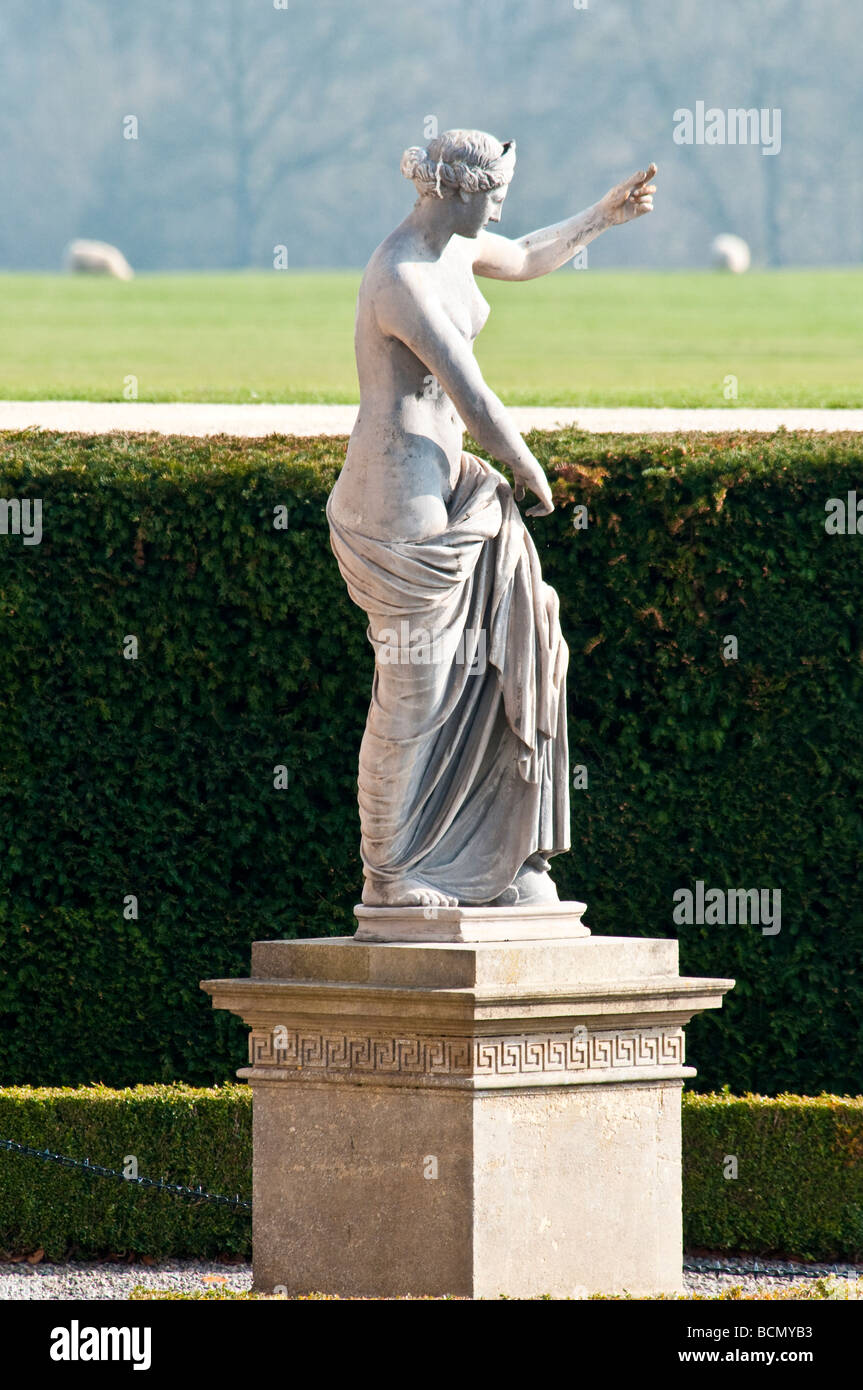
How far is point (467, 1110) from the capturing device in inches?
253

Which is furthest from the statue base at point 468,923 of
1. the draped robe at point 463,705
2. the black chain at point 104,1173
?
the black chain at point 104,1173

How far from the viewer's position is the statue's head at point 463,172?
6.73 m

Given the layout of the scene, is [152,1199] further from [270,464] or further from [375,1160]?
[270,464]

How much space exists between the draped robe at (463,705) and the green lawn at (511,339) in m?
10.1

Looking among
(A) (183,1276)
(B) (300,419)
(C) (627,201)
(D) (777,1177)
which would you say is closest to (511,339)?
(B) (300,419)

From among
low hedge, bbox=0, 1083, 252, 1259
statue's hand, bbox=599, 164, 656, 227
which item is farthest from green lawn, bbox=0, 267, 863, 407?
statue's hand, bbox=599, 164, 656, 227

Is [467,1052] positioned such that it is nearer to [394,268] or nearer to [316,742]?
[394,268]

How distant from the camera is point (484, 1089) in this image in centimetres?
644

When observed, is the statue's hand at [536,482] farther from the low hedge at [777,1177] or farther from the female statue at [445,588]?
the low hedge at [777,1177]

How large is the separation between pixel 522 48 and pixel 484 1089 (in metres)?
69.3

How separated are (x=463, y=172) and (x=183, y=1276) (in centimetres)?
491

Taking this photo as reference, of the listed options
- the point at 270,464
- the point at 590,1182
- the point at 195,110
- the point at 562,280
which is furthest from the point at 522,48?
the point at 590,1182

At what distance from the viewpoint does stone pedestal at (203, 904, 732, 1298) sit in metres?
6.45

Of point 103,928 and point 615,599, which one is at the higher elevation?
point 615,599
